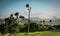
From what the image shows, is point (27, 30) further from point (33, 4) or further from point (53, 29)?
point (33, 4)

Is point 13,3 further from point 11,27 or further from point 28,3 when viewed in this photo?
point 11,27

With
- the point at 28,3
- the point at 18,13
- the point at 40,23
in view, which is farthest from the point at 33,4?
the point at 40,23

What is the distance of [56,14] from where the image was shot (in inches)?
252

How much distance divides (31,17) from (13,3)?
1010 mm

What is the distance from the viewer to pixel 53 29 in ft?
25.6

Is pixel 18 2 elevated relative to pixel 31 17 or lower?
elevated

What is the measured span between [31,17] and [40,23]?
1323 mm

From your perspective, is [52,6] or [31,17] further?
[31,17]

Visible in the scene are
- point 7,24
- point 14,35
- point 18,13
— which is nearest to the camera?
point 7,24

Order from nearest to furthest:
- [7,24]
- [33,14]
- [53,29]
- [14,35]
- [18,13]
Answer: [7,24] < [14,35] < [18,13] < [33,14] < [53,29]

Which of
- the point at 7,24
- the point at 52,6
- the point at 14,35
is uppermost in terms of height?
the point at 52,6

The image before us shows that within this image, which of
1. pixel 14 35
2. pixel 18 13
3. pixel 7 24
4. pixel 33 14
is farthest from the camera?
pixel 33 14

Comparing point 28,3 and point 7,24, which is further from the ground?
point 28,3

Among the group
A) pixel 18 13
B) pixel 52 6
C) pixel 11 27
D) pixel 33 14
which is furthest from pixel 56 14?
pixel 11 27
